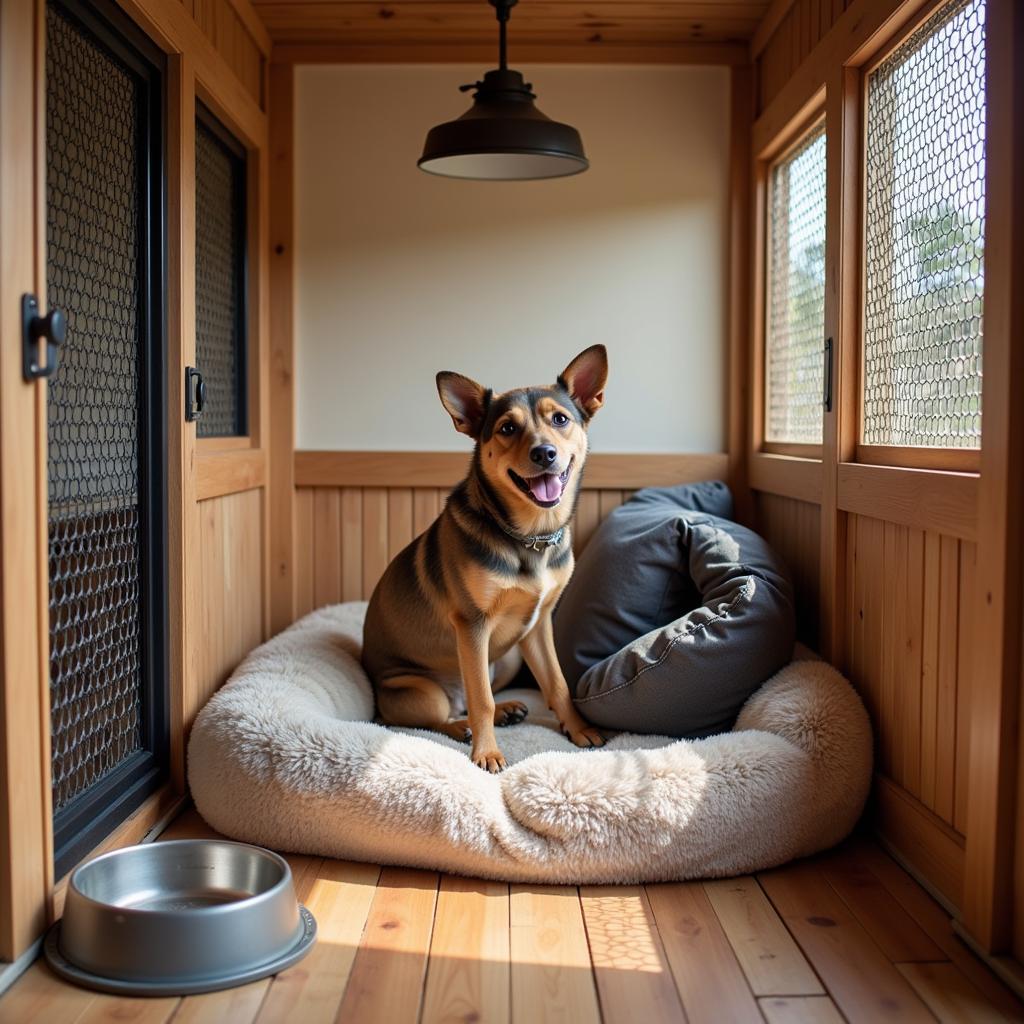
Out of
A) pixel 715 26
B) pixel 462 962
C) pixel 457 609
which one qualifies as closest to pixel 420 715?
pixel 457 609

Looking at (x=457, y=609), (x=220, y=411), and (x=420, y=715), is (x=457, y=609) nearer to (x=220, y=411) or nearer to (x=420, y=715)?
(x=420, y=715)

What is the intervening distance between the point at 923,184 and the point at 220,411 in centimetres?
220

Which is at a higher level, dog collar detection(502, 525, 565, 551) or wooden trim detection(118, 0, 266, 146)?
wooden trim detection(118, 0, 266, 146)

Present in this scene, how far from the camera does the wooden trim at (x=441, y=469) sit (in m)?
4.10

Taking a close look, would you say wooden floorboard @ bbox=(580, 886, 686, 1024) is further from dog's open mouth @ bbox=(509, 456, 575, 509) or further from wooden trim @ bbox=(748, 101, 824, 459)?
wooden trim @ bbox=(748, 101, 824, 459)

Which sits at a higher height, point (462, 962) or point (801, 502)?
point (801, 502)

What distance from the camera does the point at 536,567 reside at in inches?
117

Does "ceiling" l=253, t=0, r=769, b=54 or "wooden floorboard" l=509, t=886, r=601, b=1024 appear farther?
"ceiling" l=253, t=0, r=769, b=54

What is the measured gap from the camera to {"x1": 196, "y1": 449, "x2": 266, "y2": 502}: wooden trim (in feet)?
10.6

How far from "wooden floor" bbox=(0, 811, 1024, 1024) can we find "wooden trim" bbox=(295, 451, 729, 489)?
1.75 m

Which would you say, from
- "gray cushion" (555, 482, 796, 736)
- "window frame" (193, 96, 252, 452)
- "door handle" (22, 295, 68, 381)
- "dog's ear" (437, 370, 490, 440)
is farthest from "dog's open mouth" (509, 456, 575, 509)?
"window frame" (193, 96, 252, 452)

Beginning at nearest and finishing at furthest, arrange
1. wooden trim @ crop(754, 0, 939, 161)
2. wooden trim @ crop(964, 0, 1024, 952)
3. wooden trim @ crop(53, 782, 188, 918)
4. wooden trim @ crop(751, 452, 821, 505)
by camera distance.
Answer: wooden trim @ crop(964, 0, 1024, 952), wooden trim @ crop(53, 782, 188, 918), wooden trim @ crop(754, 0, 939, 161), wooden trim @ crop(751, 452, 821, 505)

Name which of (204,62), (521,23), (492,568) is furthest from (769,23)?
(492,568)

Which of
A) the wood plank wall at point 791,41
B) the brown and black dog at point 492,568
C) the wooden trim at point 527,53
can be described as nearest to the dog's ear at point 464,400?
the brown and black dog at point 492,568
